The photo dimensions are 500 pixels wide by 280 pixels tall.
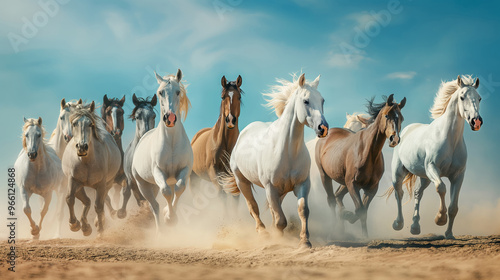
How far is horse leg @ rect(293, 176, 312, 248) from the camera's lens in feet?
25.5

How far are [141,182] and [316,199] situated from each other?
3.57 metres

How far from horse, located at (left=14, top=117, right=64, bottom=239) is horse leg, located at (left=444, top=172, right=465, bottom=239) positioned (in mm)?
7387

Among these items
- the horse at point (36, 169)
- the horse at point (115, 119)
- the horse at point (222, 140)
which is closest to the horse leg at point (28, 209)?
the horse at point (36, 169)

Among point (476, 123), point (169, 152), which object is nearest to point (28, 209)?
point (169, 152)

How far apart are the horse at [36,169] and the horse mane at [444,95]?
7402 millimetres

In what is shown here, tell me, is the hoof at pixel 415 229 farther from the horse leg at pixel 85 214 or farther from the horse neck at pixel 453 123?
the horse leg at pixel 85 214

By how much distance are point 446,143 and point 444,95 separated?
1.06m

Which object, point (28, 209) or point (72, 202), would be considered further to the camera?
point (28, 209)

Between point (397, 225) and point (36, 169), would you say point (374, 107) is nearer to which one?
point (397, 225)

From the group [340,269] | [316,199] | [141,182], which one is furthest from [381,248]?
[141,182]

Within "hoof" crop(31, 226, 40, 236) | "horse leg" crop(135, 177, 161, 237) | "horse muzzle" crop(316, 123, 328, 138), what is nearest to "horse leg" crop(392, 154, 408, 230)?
"horse muzzle" crop(316, 123, 328, 138)

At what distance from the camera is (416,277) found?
20.9 ft

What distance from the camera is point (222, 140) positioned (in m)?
10.8

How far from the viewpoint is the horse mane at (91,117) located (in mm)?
9625
